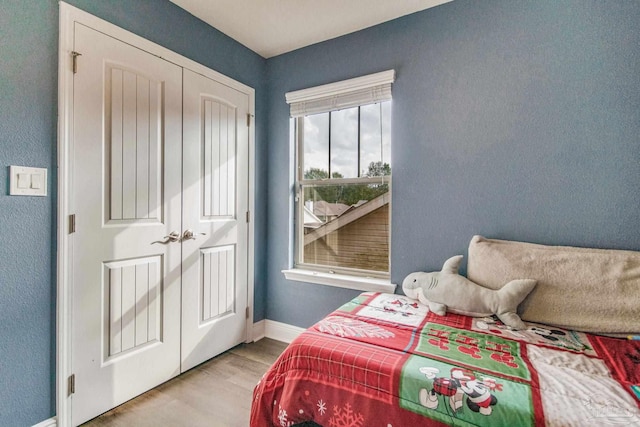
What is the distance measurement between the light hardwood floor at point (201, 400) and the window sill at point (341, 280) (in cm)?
67

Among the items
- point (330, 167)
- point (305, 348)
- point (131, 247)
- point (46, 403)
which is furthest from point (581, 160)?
point (46, 403)

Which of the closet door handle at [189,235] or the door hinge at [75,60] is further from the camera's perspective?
the closet door handle at [189,235]

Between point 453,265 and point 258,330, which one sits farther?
point 258,330

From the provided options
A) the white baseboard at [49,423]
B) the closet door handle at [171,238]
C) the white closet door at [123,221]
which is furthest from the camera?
the closet door handle at [171,238]

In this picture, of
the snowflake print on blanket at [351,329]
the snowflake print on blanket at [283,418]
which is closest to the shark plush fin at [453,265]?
the snowflake print on blanket at [351,329]

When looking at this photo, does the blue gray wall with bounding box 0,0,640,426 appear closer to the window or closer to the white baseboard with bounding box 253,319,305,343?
the window

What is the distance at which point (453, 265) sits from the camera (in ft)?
6.00

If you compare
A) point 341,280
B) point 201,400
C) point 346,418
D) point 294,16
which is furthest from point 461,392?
point 294,16

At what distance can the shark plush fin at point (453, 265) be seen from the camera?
1816 millimetres

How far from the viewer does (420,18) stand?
211 cm

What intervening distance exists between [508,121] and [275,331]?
2390mm

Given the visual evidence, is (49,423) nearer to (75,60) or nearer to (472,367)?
(75,60)

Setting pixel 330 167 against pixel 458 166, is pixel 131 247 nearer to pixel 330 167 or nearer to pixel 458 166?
pixel 330 167

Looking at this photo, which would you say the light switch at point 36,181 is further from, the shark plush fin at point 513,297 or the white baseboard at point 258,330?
the shark plush fin at point 513,297
